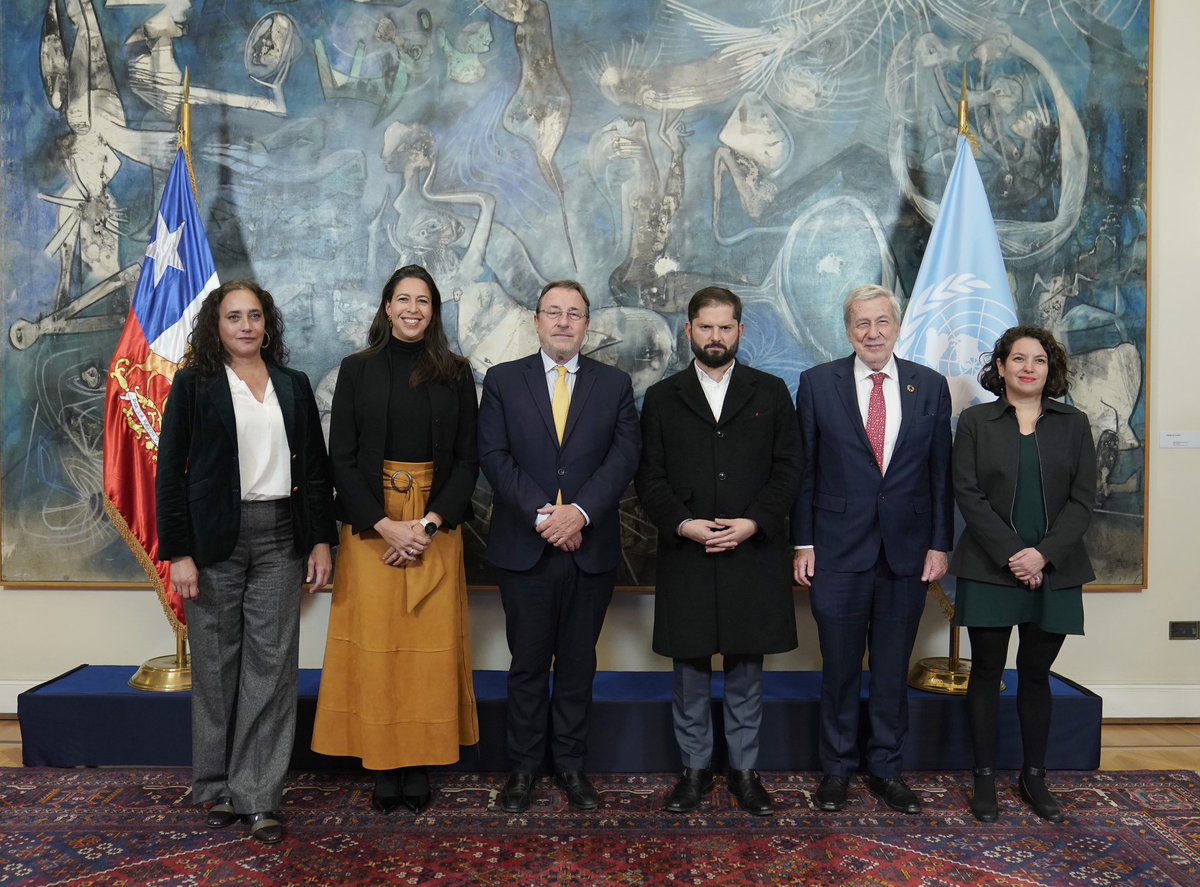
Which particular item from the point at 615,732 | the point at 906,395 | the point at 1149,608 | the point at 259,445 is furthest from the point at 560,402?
the point at 1149,608

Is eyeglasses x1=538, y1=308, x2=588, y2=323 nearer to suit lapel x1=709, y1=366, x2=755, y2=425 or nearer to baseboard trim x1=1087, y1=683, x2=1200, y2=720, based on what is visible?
suit lapel x1=709, y1=366, x2=755, y2=425

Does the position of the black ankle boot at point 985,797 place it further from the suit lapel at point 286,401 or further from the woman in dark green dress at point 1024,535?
the suit lapel at point 286,401

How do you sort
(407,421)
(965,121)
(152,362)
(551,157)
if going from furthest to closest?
(551,157) < (965,121) < (152,362) < (407,421)

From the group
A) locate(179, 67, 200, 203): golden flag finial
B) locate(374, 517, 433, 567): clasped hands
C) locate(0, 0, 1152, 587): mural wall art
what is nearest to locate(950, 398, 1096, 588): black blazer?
locate(0, 0, 1152, 587): mural wall art

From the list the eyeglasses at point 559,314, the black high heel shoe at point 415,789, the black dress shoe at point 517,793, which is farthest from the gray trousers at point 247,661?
the eyeglasses at point 559,314

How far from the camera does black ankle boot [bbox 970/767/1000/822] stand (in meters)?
3.00

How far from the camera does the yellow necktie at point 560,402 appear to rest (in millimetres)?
3080

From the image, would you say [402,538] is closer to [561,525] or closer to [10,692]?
[561,525]

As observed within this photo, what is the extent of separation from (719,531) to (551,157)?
1.98 meters

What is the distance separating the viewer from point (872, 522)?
9.91 ft

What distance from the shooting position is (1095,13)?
4.02 metres

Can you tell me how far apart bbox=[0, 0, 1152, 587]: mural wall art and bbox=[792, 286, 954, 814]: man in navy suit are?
3.08 ft

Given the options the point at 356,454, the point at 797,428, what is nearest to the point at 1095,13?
the point at 797,428

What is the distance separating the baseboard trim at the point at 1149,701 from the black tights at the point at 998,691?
53.0 inches
